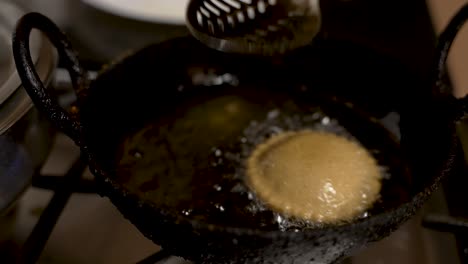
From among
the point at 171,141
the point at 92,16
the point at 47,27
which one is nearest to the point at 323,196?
the point at 171,141

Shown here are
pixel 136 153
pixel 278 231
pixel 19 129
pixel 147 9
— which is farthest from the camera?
pixel 147 9

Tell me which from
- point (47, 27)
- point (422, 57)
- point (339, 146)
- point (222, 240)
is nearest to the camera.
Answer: point (222, 240)

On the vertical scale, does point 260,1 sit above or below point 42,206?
above

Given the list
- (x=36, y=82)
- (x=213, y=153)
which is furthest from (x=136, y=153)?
(x=36, y=82)

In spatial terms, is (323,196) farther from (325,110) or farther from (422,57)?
(422,57)

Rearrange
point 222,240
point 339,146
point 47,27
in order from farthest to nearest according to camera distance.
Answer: point 339,146
point 47,27
point 222,240

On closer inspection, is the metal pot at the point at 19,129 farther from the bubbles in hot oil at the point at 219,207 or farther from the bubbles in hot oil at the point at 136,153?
the bubbles in hot oil at the point at 219,207

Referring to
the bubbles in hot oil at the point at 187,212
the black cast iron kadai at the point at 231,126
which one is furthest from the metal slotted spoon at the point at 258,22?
the bubbles in hot oil at the point at 187,212

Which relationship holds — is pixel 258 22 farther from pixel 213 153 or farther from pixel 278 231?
pixel 278 231
